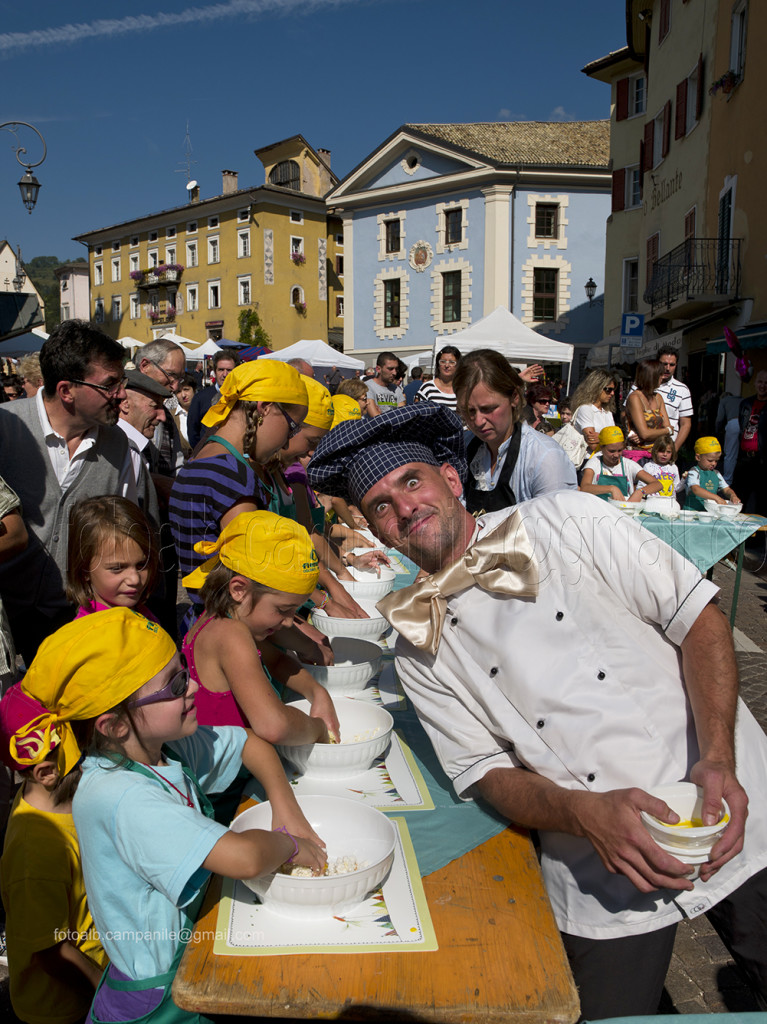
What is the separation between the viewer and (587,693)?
1702mm

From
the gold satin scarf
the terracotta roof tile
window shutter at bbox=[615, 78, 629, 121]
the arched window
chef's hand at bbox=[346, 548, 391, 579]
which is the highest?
the arched window

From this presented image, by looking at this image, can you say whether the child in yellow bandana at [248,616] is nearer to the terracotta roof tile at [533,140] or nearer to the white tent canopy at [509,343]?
the white tent canopy at [509,343]

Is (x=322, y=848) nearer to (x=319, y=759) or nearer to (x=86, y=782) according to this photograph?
(x=319, y=759)

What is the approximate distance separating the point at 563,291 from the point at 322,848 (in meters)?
33.7

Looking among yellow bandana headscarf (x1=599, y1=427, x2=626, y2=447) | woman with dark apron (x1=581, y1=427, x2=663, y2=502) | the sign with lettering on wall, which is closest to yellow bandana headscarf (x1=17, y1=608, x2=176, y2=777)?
woman with dark apron (x1=581, y1=427, x2=663, y2=502)

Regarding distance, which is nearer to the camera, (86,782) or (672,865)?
(672,865)

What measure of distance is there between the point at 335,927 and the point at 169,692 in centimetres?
61

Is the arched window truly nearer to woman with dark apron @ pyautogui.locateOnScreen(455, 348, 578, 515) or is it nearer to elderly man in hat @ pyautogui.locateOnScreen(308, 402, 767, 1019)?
woman with dark apron @ pyautogui.locateOnScreen(455, 348, 578, 515)

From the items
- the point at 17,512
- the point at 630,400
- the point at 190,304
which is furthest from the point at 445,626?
the point at 190,304

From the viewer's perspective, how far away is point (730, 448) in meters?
9.66

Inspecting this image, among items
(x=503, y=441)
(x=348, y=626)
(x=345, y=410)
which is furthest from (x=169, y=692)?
(x=345, y=410)

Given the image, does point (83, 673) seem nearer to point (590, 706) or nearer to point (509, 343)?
point (590, 706)

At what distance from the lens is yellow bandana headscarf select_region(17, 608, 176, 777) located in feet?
5.09

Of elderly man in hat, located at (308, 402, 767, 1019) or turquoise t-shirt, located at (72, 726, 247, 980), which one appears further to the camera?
elderly man in hat, located at (308, 402, 767, 1019)
